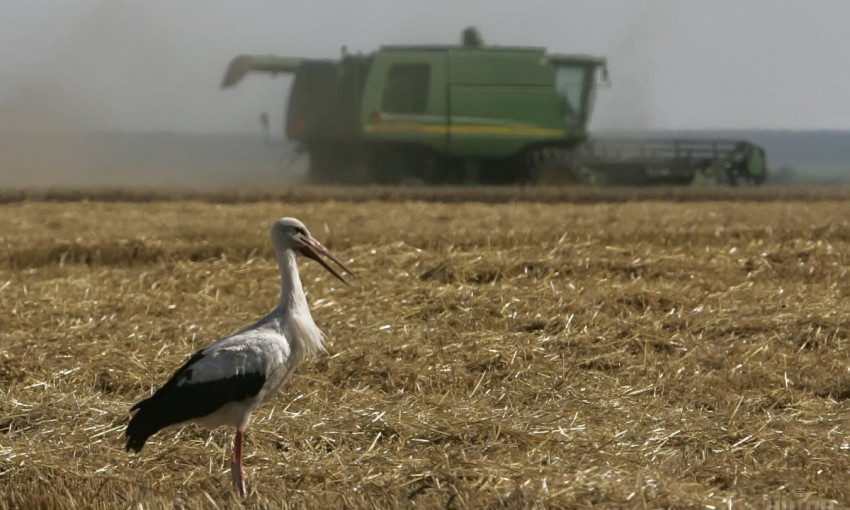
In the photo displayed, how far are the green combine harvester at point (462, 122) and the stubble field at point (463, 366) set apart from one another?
1085 centimetres

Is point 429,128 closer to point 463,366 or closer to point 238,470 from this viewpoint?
point 463,366

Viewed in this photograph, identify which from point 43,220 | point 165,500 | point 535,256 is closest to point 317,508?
point 165,500

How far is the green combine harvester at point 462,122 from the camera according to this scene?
965 inches

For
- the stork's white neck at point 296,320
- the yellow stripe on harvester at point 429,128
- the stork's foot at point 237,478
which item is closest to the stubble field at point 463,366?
the stork's foot at point 237,478

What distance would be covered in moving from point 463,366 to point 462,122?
671 inches

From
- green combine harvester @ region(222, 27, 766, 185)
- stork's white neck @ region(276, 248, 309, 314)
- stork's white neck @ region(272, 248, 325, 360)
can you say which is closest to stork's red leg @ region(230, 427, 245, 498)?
stork's white neck @ region(272, 248, 325, 360)

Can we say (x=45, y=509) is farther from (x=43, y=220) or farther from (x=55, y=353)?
(x=43, y=220)

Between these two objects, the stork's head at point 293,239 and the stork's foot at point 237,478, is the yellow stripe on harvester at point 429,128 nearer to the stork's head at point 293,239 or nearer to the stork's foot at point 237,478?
the stork's head at point 293,239

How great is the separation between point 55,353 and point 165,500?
129 inches

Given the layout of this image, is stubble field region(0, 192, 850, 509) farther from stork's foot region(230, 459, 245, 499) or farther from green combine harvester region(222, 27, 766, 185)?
green combine harvester region(222, 27, 766, 185)

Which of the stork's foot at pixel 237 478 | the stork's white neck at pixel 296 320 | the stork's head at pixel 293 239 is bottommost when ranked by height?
the stork's foot at pixel 237 478

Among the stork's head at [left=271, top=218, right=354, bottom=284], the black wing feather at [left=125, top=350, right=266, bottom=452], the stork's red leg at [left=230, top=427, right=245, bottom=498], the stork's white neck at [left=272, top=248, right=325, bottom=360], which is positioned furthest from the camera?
the stork's head at [left=271, top=218, right=354, bottom=284]

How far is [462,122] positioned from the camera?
80.4 feet

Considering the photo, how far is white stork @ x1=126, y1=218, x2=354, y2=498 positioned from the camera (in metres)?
5.73
